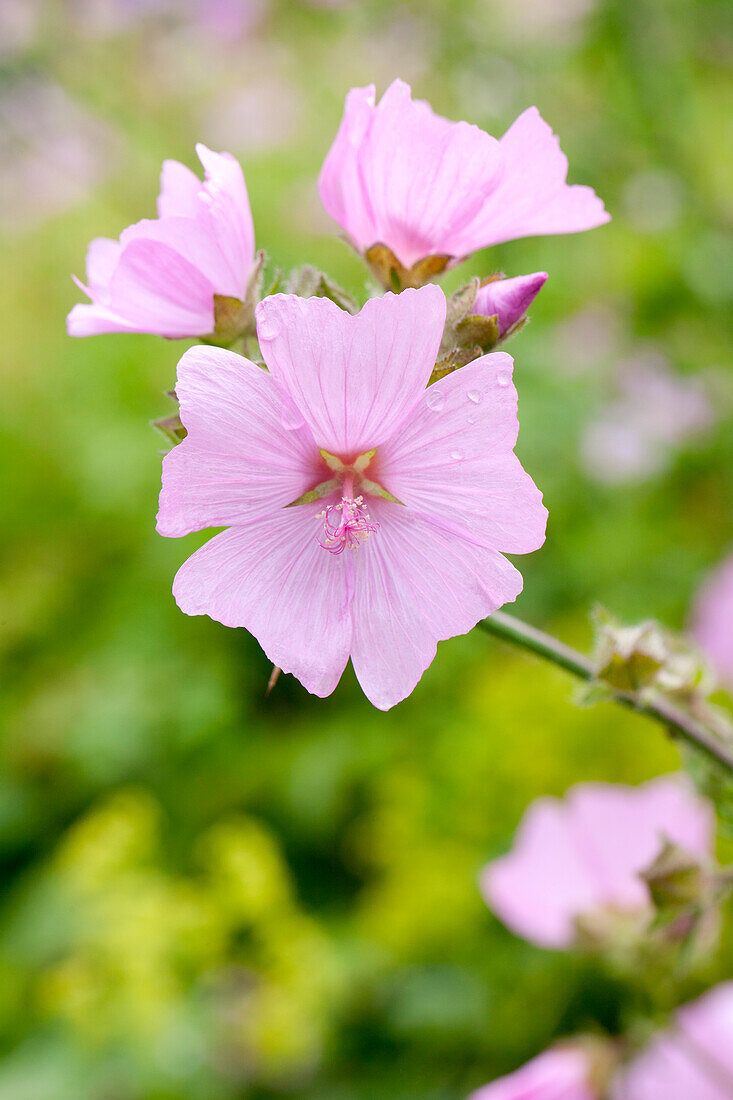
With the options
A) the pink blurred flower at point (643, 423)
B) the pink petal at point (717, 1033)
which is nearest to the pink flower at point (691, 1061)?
the pink petal at point (717, 1033)

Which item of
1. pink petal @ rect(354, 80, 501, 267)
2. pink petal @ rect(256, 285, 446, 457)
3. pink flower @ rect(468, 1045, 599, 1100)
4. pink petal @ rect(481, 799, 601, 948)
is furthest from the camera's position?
pink petal @ rect(481, 799, 601, 948)

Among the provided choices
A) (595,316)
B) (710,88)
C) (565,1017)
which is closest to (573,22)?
(595,316)

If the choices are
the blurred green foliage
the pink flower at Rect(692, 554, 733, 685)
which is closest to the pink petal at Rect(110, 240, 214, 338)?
the blurred green foliage

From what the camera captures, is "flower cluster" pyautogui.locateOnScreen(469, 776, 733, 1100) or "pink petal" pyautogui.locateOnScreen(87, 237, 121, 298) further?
"flower cluster" pyautogui.locateOnScreen(469, 776, 733, 1100)

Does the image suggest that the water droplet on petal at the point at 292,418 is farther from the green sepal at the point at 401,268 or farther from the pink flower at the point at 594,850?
the pink flower at the point at 594,850

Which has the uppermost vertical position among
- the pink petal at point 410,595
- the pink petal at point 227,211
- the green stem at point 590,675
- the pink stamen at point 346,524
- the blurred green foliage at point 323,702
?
the pink petal at point 227,211

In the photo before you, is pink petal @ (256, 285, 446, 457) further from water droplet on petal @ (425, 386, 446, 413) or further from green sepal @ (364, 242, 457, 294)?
green sepal @ (364, 242, 457, 294)
